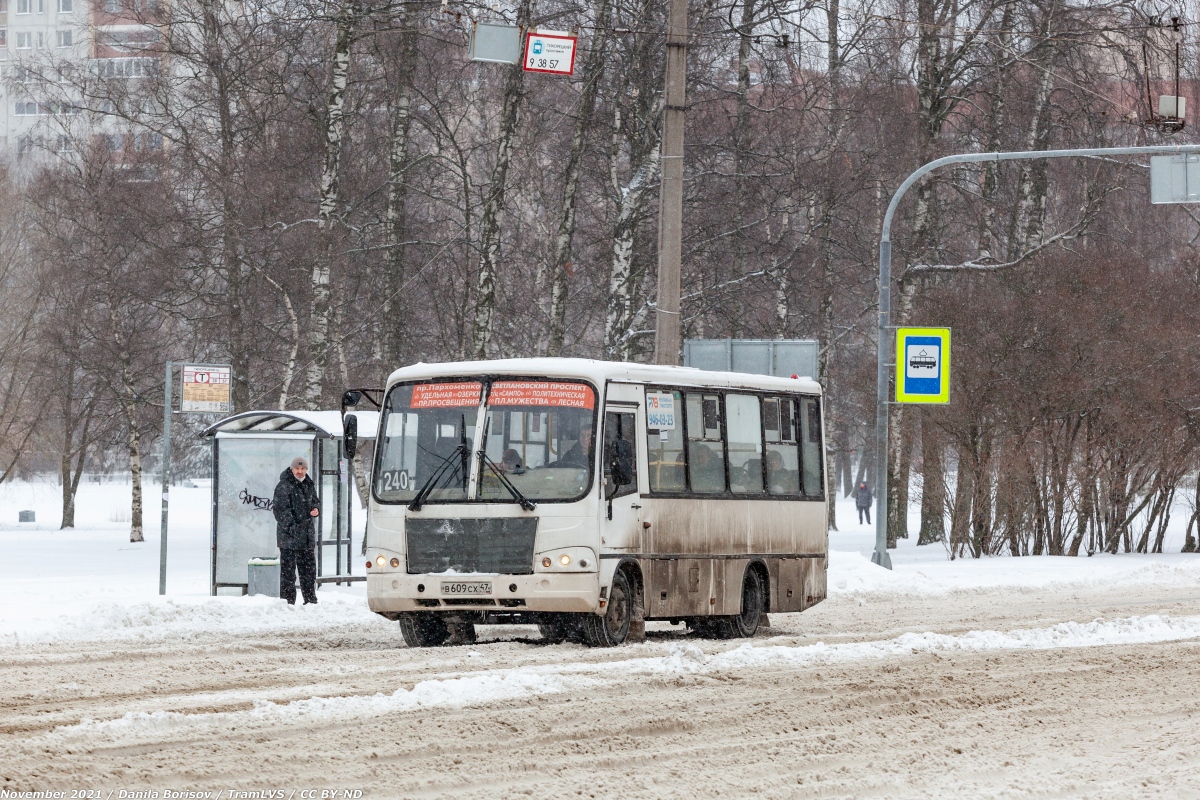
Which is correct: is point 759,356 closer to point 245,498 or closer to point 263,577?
point 245,498

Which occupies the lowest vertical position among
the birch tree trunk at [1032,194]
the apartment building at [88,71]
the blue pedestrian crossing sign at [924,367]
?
the blue pedestrian crossing sign at [924,367]

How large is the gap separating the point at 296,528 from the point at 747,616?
5.02 meters

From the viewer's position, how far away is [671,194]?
23.0 meters

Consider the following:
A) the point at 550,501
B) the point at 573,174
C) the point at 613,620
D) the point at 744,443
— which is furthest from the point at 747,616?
the point at 573,174

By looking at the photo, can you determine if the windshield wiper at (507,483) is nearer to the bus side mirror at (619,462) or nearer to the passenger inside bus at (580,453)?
the passenger inside bus at (580,453)

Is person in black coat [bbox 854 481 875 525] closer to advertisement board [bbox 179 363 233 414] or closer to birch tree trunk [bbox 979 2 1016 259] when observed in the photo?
birch tree trunk [bbox 979 2 1016 259]

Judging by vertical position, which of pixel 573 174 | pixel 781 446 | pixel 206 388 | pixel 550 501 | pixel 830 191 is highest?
pixel 830 191

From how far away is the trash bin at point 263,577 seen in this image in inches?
841

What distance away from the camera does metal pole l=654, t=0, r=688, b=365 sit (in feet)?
75.3

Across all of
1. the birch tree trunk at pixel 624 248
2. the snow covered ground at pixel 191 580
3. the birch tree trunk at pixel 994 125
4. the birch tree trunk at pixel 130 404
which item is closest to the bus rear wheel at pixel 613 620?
the snow covered ground at pixel 191 580

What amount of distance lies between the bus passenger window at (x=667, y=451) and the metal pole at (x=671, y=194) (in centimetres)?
491

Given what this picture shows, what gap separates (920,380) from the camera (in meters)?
28.8

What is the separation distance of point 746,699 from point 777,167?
984 inches

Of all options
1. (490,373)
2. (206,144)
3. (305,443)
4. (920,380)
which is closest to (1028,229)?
(920,380)
